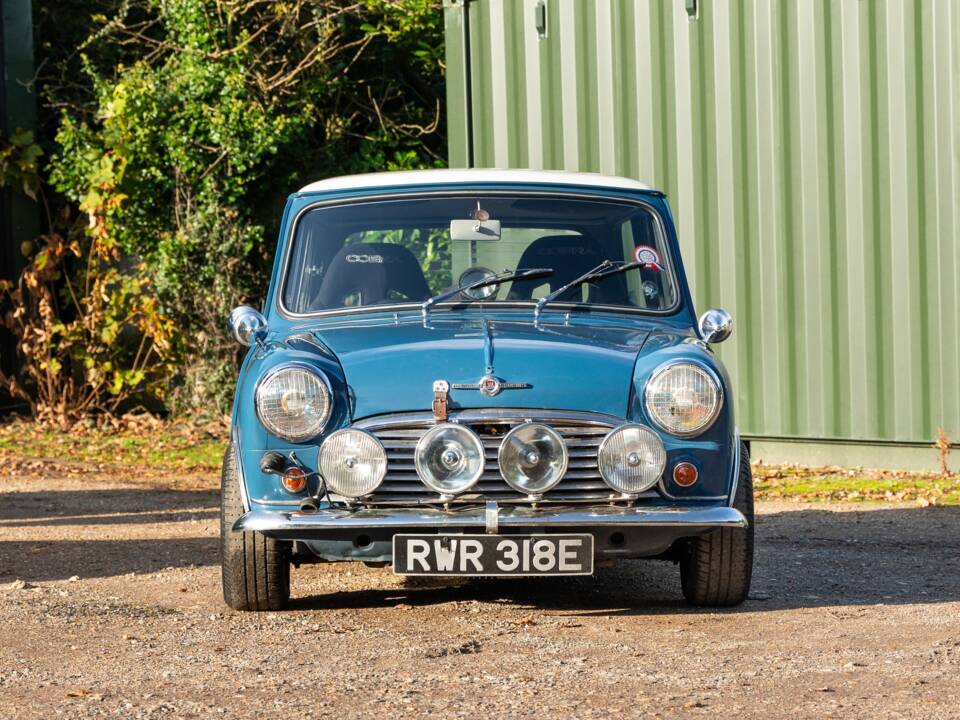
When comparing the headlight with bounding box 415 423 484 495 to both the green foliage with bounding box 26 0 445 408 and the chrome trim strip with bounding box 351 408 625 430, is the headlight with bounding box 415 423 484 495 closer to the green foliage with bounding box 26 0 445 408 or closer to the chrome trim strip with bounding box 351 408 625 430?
the chrome trim strip with bounding box 351 408 625 430

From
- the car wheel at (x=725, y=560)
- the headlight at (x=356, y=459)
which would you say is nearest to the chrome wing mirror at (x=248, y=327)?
the headlight at (x=356, y=459)

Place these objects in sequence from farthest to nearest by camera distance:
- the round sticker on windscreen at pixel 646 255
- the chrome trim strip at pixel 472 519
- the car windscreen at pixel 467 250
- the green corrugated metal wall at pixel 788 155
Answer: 1. the green corrugated metal wall at pixel 788 155
2. the round sticker on windscreen at pixel 646 255
3. the car windscreen at pixel 467 250
4. the chrome trim strip at pixel 472 519

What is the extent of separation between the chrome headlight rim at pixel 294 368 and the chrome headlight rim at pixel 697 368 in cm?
105

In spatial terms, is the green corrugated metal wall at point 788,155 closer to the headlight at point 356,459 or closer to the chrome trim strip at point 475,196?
the chrome trim strip at point 475,196

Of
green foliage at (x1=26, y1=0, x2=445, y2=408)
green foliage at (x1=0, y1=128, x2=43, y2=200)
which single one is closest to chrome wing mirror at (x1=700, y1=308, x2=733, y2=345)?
green foliage at (x1=26, y1=0, x2=445, y2=408)

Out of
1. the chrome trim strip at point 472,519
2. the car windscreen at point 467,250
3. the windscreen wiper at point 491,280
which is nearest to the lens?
the chrome trim strip at point 472,519

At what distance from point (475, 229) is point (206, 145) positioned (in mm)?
8226

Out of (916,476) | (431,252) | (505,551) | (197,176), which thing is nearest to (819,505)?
(916,476)

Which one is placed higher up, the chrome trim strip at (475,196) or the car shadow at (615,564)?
the chrome trim strip at (475,196)

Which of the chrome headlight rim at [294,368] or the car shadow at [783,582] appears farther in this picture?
the car shadow at [783,582]

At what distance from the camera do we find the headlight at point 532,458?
5.04m

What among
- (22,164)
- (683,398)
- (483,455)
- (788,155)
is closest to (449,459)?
(483,455)

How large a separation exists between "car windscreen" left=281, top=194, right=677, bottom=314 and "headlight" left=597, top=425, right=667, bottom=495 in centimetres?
99

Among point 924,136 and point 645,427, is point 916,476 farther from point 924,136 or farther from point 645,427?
point 645,427
